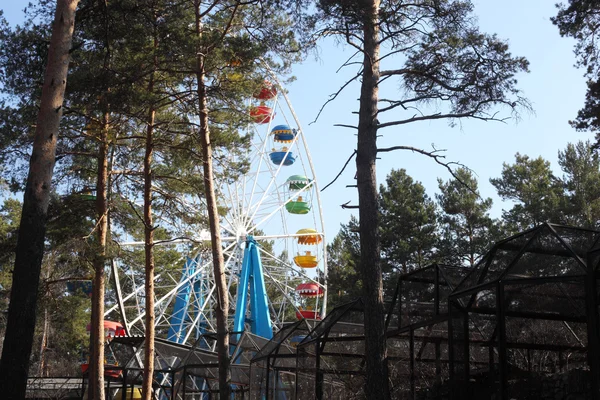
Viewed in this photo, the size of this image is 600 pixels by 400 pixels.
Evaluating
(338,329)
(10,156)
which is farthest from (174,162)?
(338,329)

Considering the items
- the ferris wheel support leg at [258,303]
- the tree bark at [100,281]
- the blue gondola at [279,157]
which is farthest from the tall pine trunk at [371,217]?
the blue gondola at [279,157]

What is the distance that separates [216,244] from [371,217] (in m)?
4.18

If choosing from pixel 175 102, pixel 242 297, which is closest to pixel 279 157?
pixel 242 297

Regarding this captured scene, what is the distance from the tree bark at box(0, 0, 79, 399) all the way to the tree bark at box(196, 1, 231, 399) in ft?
12.8

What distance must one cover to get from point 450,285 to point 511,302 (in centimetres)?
117

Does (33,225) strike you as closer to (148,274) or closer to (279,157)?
(148,274)

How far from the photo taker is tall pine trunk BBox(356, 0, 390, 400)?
791 centimetres

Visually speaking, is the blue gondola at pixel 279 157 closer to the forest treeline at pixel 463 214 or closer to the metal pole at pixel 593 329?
the forest treeline at pixel 463 214

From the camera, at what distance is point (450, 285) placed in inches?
370

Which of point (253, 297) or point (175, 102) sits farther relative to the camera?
point (253, 297)

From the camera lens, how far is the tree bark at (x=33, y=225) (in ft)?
21.3

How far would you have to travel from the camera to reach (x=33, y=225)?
6.98 metres

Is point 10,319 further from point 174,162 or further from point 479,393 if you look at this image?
point 174,162

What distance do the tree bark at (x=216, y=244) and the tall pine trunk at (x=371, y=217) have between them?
Answer: 3625mm
